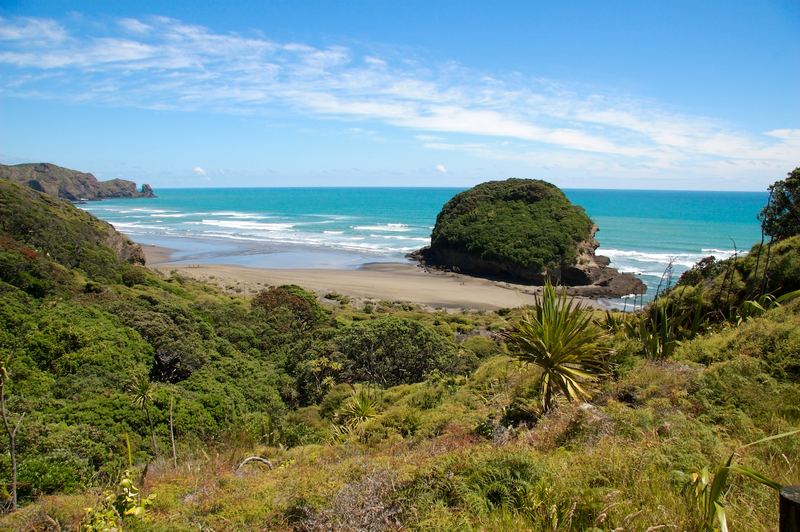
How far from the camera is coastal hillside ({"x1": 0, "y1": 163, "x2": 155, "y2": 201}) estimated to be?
149637mm

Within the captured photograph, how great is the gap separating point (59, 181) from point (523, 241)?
16827 centimetres

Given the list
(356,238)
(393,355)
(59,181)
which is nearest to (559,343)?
(393,355)

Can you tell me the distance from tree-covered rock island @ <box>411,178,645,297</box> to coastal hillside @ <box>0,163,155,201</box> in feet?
448

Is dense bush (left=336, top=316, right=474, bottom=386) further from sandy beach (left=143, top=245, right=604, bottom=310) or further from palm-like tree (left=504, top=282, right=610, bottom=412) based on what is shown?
sandy beach (left=143, top=245, right=604, bottom=310)

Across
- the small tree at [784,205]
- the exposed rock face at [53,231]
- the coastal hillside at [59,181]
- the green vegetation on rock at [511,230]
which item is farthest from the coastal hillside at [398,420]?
the coastal hillside at [59,181]

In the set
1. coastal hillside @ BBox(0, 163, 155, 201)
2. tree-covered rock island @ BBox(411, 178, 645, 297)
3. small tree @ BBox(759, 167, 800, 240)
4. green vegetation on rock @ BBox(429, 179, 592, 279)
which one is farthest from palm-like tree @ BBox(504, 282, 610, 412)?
coastal hillside @ BBox(0, 163, 155, 201)

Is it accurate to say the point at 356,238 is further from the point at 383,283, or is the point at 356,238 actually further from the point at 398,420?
the point at 398,420

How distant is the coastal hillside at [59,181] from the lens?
14964 centimetres

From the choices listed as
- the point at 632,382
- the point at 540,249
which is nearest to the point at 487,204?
the point at 540,249

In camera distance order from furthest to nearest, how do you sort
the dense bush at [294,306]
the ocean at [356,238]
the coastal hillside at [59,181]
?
the coastal hillside at [59,181] → the ocean at [356,238] → the dense bush at [294,306]

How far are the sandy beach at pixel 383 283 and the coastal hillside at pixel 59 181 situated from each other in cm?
12555

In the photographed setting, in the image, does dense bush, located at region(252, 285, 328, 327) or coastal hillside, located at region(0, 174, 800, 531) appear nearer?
coastal hillside, located at region(0, 174, 800, 531)

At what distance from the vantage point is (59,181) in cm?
16662

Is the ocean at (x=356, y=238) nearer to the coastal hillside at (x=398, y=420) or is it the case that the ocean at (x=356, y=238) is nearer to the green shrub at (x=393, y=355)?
the green shrub at (x=393, y=355)
